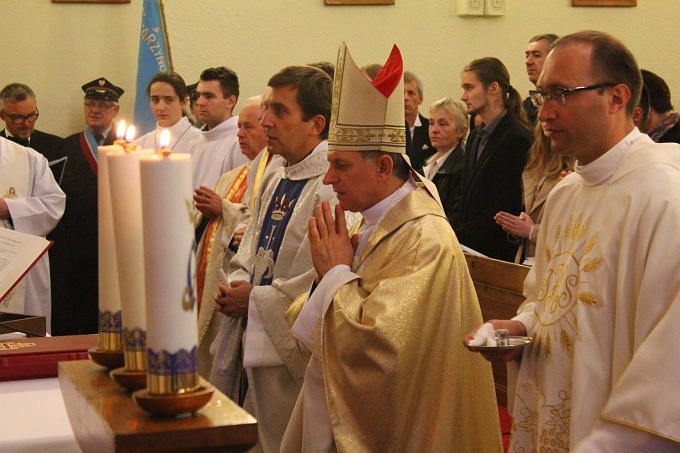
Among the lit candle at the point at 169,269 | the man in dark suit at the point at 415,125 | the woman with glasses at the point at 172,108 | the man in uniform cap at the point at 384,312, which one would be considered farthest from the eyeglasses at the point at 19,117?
the lit candle at the point at 169,269

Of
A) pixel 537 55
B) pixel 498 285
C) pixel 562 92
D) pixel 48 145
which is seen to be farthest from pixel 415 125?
pixel 562 92

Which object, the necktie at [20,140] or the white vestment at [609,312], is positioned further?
the necktie at [20,140]

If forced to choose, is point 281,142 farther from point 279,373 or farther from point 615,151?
point 615,151

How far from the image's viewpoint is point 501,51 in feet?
29.4

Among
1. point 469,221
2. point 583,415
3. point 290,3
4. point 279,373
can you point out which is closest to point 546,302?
point 583,415

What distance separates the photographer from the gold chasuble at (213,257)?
15.4ft

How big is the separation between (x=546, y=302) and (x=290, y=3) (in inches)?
257

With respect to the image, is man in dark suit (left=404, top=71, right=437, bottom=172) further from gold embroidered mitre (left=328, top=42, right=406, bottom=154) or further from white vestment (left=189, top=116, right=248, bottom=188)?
gold embroidered mitre (left=328, top=42, right=406, bottom=154)

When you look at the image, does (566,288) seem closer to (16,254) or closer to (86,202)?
(16,254)

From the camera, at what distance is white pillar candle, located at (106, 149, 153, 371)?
131 cm

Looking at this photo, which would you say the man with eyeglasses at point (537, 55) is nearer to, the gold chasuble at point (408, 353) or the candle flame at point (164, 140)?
the gold chasuble at point (408, 353)

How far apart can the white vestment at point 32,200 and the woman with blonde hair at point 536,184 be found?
→ 10.4 feet

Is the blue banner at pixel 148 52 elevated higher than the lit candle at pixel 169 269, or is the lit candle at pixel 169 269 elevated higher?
the blue banner at pixel 148 52

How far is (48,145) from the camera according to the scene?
766cm
